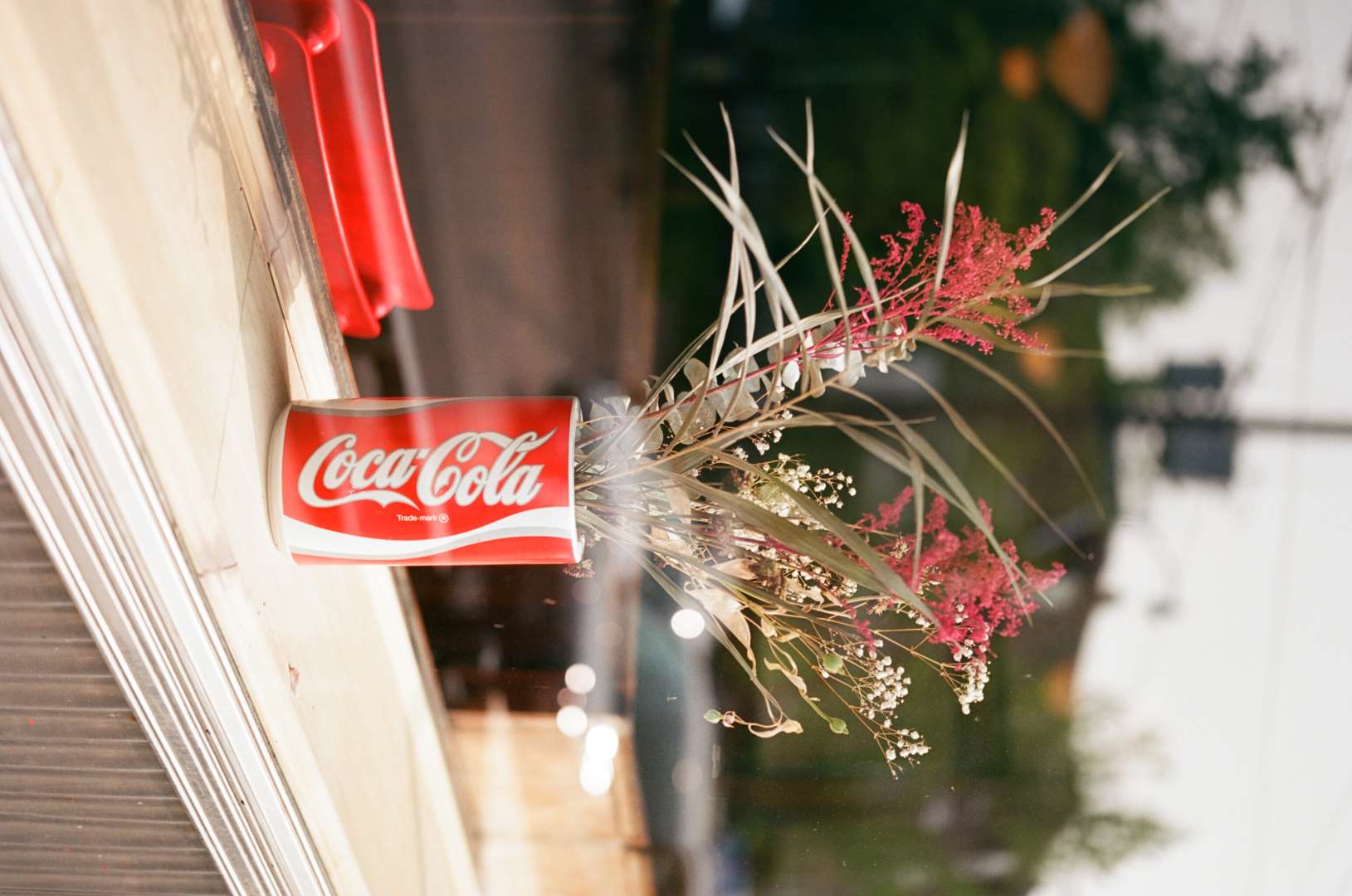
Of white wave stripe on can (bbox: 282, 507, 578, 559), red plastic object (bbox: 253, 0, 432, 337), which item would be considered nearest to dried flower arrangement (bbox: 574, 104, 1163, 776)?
white wave stripe on can (bbox: 282, 507, 578, 559)

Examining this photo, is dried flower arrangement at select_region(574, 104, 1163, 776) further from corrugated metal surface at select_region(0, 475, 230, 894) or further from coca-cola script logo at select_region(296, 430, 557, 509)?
corrugated metal surface at select_region(0, 475, 230, 894)

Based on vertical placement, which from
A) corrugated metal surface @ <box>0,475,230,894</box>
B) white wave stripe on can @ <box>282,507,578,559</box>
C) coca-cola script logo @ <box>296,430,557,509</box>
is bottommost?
corrugated metal surface @ <box>0,475,230,894</box>

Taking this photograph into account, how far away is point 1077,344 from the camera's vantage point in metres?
1.01

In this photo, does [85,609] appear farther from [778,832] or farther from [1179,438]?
[1179,438]

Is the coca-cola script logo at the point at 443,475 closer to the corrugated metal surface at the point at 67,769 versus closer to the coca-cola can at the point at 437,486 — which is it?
the coca-cola can at the point at 437,486

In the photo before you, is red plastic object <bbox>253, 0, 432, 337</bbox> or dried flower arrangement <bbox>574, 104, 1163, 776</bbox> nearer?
dried flower arrangement <bbox>574, 104, 1163, 776</bbox>

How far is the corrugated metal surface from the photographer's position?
0.75 meters

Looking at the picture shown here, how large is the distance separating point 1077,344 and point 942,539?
1.58ft

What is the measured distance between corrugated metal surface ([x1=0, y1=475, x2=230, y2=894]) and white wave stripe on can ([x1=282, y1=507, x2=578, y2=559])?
0.22 meters

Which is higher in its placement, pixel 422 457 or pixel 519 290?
pixel 519 290

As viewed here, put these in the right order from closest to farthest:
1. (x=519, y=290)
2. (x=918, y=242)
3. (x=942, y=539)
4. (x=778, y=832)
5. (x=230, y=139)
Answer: (x=942, y=539) → (x=230, y=139) → (x=918, y=242) → (x=519, y=290) → (x=778, y=832)

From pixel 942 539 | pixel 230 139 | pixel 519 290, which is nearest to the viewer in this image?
pixel 942 539

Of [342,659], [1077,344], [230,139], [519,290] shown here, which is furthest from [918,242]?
[342,659]

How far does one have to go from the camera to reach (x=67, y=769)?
889mm
